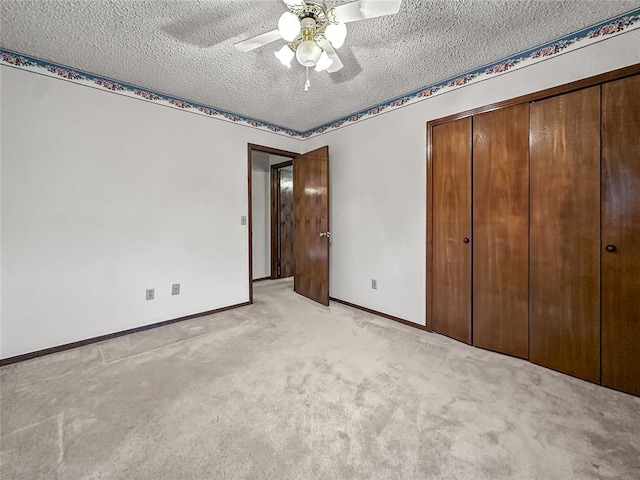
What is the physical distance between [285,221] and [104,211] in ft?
9.66

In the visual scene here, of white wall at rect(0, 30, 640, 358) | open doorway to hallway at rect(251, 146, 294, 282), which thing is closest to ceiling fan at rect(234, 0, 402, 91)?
white wall at rect(0, 30, 640, 358)

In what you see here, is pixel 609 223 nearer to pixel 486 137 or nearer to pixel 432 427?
pixel 486 137

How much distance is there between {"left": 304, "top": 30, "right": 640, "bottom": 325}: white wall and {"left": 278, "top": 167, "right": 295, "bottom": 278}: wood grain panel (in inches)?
59.0

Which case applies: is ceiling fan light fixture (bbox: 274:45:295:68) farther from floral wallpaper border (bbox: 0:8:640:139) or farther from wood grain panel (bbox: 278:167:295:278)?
wood grain panel (bbox: 278:167:295:278)

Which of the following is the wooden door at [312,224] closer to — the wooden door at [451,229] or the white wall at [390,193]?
the white wall at [390,193]

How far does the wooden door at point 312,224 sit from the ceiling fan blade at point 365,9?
6.61 feet

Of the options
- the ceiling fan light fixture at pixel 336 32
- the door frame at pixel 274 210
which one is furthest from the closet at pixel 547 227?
the door frame at pixel 274 210

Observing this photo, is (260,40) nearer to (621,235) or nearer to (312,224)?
(312,224)

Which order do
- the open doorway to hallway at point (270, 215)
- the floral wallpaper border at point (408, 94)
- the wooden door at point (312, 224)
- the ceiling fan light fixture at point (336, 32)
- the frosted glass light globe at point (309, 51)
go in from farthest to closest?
the open doorway to hallway at point (270, 215)
the wooden door at point (312, 224)
the floral wallpaper border at point (408, 94)
the frosted glass light globe at point (309, 51)
the ceiling fan light fixture at point (336, 32)

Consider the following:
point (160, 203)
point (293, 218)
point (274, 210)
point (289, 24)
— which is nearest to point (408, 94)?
point (289, 24)

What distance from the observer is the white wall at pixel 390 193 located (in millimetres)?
2322

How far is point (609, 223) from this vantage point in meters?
1.79

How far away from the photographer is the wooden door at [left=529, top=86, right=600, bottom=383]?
1.85 m

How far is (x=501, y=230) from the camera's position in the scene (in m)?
2.23
